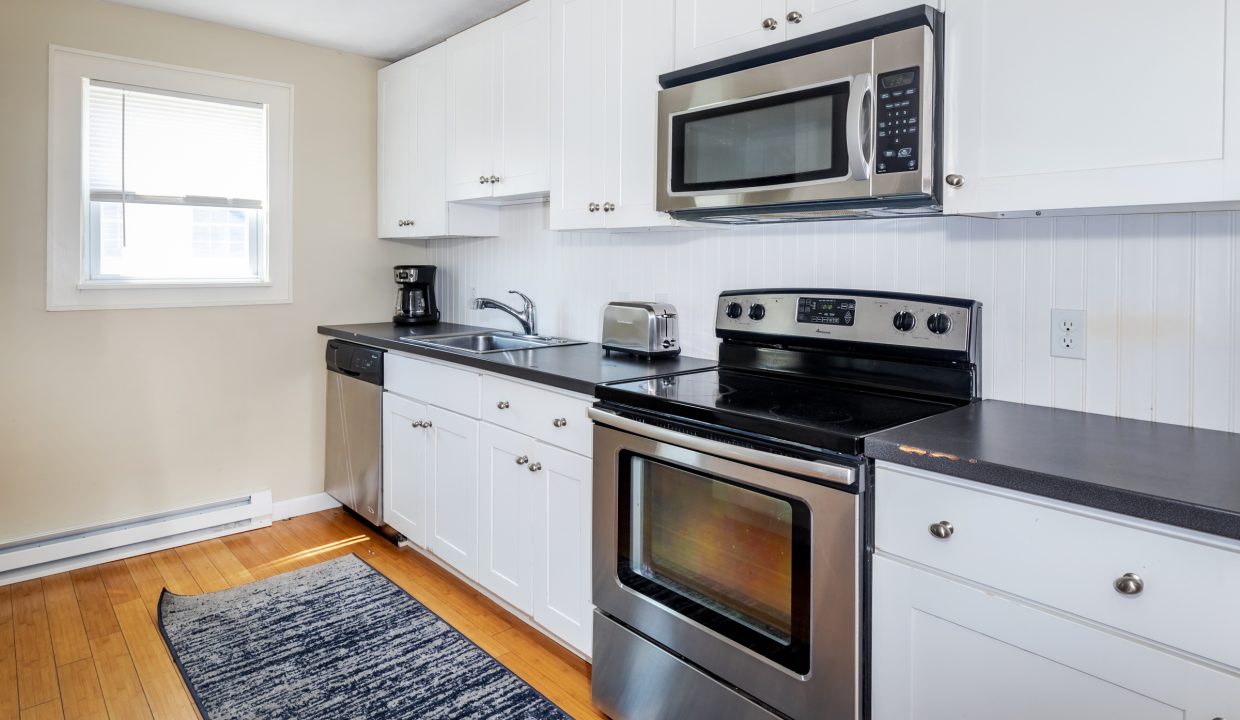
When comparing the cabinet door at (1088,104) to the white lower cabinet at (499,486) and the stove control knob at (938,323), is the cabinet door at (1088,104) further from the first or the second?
the white lower cabinet at (499,486)

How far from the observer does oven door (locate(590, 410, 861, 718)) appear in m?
1.38

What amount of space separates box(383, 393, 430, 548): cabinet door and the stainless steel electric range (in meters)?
1.21

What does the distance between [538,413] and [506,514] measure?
42cm

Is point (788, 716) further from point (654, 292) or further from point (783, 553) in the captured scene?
point (654, 292)

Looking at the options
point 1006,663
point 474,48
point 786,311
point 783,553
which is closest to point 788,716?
point 783,553

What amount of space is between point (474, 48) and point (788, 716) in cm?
274

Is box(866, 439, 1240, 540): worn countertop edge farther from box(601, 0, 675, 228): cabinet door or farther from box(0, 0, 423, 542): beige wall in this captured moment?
box(0, 0, 423, 542): beige wall

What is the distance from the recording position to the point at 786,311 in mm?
2057

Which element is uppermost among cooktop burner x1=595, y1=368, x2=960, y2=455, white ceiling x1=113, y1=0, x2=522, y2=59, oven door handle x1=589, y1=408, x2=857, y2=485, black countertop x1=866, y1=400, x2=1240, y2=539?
white ceiling x1=113, y1=0, x2=522, y2=59

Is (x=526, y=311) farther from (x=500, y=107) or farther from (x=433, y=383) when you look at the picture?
(x=500, y=107)

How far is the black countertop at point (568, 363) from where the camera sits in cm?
207

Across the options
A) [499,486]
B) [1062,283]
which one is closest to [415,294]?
[499,486]

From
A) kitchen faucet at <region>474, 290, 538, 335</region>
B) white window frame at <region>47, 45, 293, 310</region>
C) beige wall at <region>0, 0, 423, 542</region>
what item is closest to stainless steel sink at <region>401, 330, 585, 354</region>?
kitchen faucet at <region>474, 290, 538, 335</region>

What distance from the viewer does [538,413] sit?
2.22m
